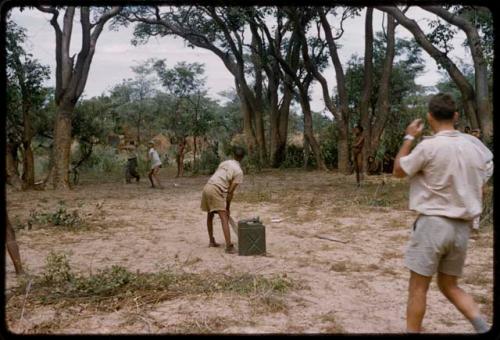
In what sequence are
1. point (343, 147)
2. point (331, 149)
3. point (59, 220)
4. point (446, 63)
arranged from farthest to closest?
point (331, 149) → point (343, 147) → point (446, 63) → point (59, 220)

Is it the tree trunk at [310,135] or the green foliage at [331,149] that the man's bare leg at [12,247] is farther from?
the green foliage at [331,149]

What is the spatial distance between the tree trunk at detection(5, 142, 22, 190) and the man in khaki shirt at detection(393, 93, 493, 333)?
13.2m

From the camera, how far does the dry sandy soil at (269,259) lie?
4.09m

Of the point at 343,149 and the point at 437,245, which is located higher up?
the point at 343,149

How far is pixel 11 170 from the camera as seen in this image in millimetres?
14945

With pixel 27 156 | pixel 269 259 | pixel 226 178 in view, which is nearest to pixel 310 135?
pixel 27 156

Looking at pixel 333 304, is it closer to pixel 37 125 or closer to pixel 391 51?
pixel 391 51

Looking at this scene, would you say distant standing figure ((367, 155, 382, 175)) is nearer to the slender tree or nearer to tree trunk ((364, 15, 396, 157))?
tree trunk ((364, 15, 396, 157))

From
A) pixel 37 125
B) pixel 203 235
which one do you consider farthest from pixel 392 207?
pixel 37 125

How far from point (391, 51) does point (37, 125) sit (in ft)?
39.1

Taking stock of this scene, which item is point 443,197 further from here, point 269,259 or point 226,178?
point 226,178

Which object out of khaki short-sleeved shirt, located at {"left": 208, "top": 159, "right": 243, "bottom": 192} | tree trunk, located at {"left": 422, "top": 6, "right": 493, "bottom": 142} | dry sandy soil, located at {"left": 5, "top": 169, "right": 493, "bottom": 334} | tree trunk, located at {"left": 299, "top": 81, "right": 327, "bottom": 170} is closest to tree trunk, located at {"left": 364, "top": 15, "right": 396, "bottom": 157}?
tree trunk, located at {"left": 299, "top": 81, "right": 327, "bottom": 170}

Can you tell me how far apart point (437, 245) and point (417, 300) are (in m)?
0.41

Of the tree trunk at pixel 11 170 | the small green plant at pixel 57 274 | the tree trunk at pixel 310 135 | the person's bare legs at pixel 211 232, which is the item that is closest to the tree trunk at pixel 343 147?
the tree trunk at pixel 310 135
